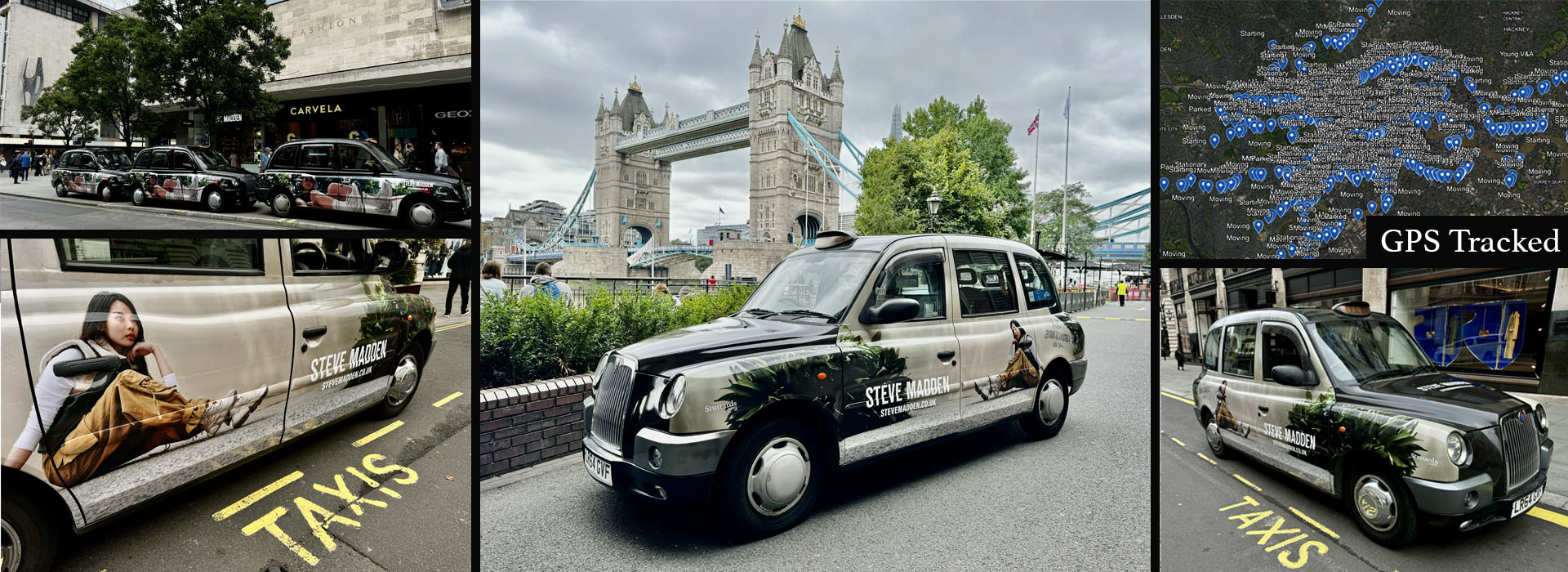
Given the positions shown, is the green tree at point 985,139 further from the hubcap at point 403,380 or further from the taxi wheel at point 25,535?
the taxi wheel at point 25,535

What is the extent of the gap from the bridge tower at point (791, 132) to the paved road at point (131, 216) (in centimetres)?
108

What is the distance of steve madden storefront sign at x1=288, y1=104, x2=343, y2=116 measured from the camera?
7.14 feet

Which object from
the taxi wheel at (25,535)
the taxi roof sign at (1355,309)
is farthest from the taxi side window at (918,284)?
the taxi wheel at (25,535)

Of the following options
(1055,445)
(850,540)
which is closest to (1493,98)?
(1055,445)

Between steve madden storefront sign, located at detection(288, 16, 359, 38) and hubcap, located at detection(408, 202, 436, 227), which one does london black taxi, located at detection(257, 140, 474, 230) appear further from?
steve madden storefront sign, located at detection(288, 16, 359, 38)

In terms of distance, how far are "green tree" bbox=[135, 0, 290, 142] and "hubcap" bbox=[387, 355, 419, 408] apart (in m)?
1.10

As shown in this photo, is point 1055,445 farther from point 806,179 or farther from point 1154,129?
point 806,179

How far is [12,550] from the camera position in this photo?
1974mm

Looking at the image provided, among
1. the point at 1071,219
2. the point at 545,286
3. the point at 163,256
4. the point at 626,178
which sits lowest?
the point at 545,286

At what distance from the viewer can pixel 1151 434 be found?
254 centimetres

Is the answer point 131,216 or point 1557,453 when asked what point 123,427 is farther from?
point 1557,453

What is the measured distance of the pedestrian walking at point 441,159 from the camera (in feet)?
7.25

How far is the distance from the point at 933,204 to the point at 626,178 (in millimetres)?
1129

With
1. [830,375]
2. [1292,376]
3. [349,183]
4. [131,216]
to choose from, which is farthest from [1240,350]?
[131,216]
